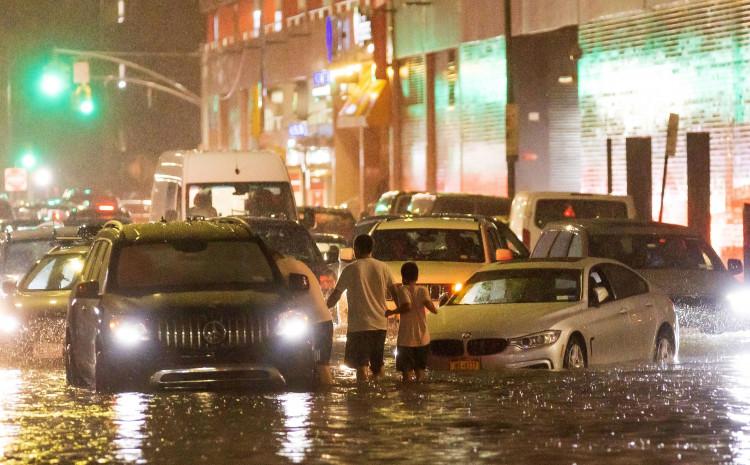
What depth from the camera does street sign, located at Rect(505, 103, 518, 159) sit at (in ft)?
126

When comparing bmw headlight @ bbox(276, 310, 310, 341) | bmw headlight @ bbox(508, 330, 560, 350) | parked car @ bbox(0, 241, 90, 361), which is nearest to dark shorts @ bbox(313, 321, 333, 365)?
bmw headlight @ bbox(276, 310, 310, 341)

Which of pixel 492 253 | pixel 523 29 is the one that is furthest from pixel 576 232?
pixel 523 29

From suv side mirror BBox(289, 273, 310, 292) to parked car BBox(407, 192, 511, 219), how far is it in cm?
1873

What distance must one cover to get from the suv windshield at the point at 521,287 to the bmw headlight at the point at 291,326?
12.9 feet

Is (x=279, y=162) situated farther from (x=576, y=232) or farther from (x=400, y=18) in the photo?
(x=400, y=18)

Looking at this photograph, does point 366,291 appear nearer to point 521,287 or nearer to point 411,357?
point 411,357

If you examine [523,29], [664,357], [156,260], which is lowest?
[664,357]

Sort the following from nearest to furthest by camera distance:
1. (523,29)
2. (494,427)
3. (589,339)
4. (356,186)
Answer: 1. (494,427)
2. (589,339)
3. (523,29)
4. (356,186)

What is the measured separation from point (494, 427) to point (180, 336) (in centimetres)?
304

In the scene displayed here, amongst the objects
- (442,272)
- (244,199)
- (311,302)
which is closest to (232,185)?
(244,199)

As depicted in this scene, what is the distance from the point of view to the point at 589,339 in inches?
687

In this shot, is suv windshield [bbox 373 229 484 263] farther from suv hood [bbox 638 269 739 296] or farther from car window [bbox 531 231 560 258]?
suv hood [bbox 638 269 739 296]

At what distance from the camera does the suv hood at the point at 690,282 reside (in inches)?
866

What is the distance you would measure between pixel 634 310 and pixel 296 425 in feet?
21.4
